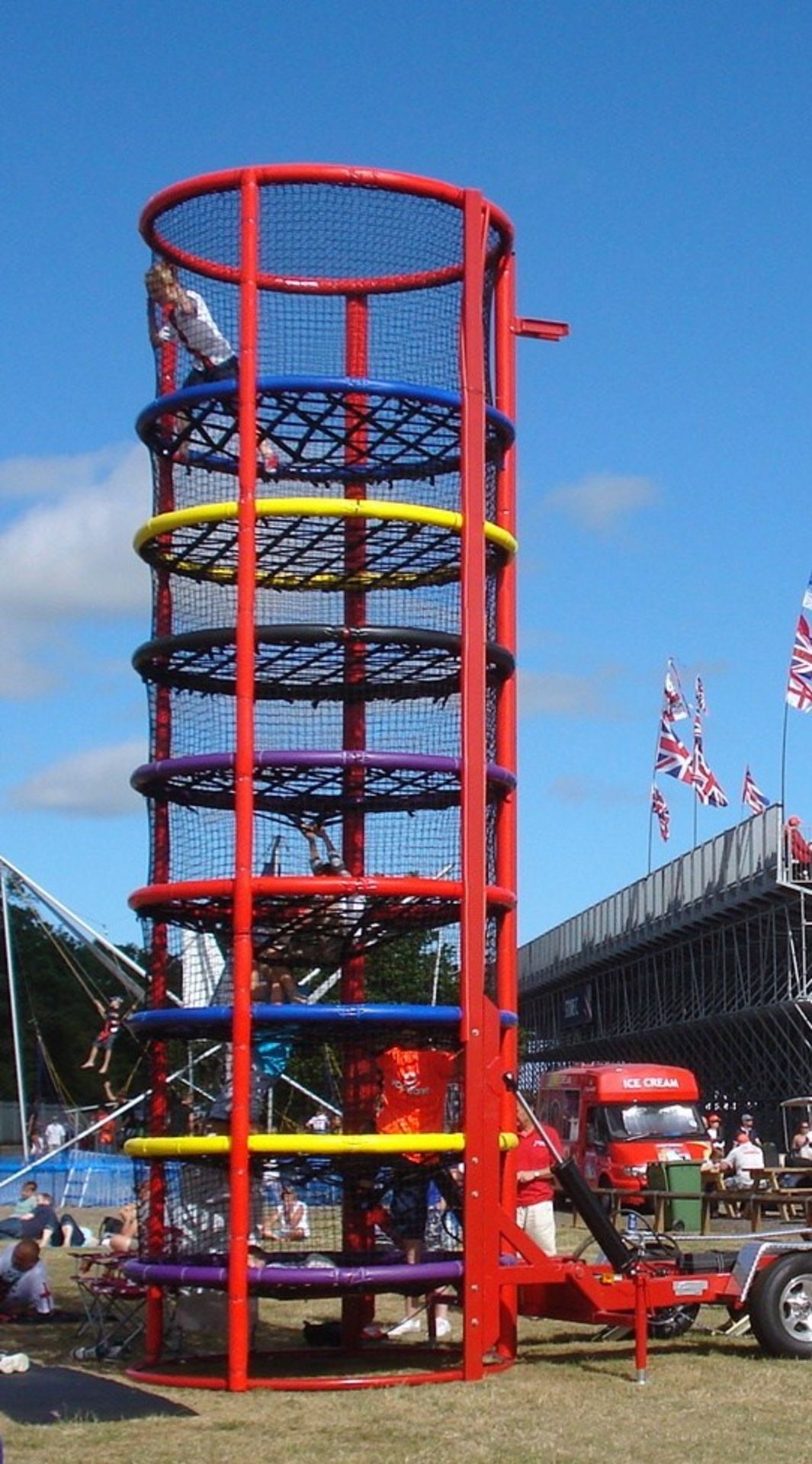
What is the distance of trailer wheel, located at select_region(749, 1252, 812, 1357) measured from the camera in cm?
1429

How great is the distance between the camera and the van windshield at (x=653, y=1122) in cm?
3341

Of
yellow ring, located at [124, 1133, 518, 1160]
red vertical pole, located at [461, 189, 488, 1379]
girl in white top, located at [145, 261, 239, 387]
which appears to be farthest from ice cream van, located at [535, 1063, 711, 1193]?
girl in white top, located at [145, 261, 239, 387]

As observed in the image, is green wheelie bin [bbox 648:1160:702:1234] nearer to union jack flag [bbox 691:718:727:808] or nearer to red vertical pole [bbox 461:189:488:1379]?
red vertical pole [bbox 461:189:488:1379]

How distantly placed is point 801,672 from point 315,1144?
34.3m

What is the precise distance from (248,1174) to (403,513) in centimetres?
429

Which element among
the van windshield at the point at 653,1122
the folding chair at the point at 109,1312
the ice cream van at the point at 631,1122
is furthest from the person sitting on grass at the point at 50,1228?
the van windshield at the point at 653,1122

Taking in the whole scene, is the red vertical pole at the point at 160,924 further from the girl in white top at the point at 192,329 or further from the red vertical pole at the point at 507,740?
the red vertical pole at the point at 507,740

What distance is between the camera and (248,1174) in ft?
42.9

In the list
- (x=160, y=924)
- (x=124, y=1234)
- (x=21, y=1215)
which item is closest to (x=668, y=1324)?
(x=160, y=924)

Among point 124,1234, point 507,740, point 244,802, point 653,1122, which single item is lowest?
point 124,1234

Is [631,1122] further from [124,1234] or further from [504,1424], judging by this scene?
[504,1424]

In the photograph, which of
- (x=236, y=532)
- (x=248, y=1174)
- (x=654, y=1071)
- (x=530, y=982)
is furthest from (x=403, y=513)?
(x=530, y=982)

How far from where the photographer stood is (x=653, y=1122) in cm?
3366

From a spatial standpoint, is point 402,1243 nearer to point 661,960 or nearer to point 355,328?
point 355,328
